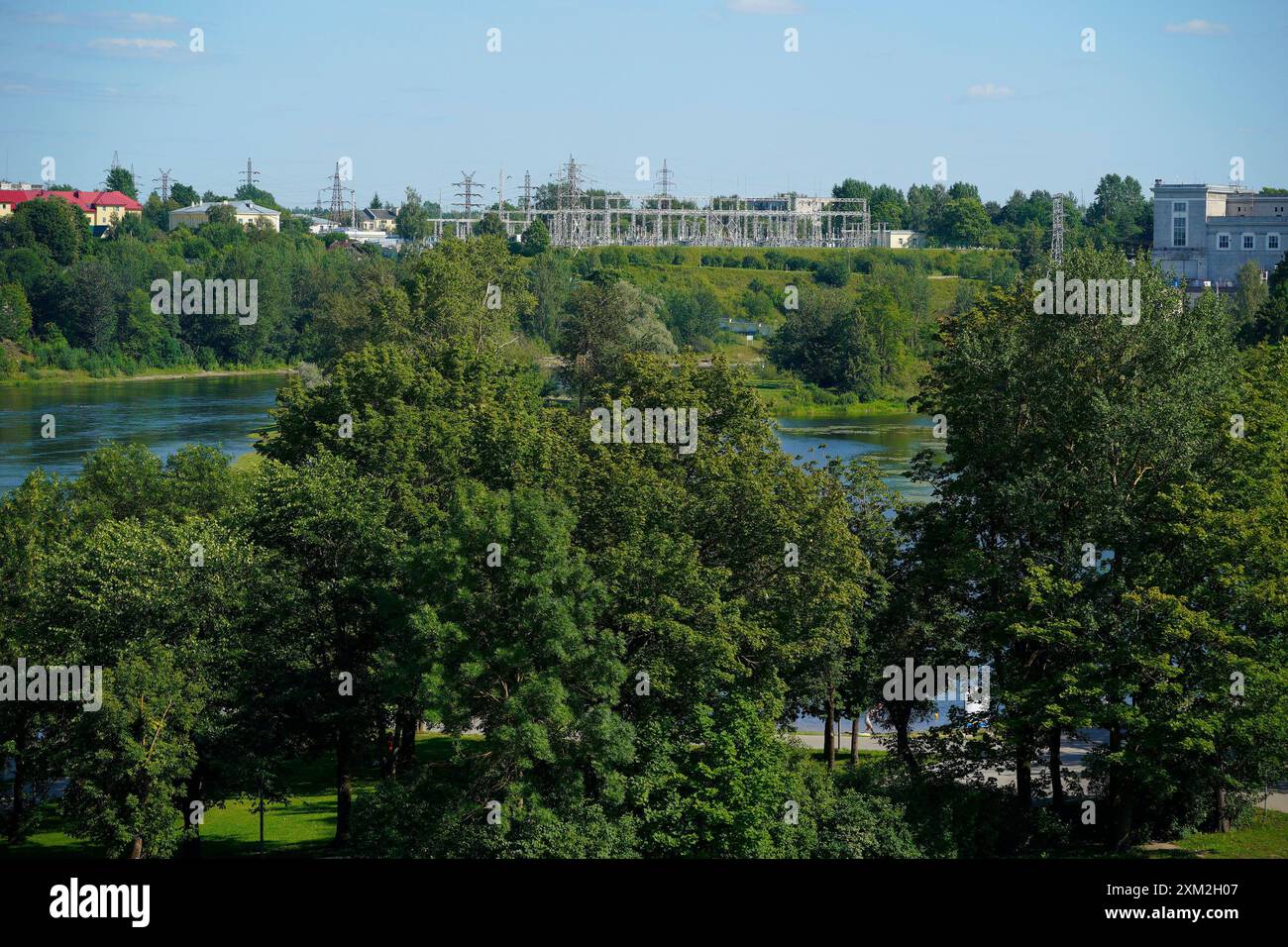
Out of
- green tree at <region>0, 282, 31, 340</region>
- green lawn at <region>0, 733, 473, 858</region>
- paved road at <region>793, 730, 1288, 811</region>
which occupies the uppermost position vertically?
green tree at <region>0, 282, 31, 340</region>

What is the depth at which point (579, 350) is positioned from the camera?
62.4m

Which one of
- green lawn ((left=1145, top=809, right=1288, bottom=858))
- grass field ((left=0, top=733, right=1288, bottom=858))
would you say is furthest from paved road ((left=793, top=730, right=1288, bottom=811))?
green lawn ((left=1145, top=809, right=1288, bottom=858))

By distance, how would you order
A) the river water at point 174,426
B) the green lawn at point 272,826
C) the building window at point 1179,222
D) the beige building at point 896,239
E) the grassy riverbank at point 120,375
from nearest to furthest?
the green lawn at point 272,826 < the river water at point 174,426 < the grassy riverbank at point 120,375 < the building window at point 1179,222 < the beige building at point 896,239

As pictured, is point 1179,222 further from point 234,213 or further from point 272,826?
point 272,826

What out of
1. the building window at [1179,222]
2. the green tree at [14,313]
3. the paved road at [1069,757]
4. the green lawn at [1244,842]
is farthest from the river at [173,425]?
the building window at [1179,222]

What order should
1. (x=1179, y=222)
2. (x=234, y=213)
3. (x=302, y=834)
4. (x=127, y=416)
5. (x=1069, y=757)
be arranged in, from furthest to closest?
(x=234, y=213)
(x=1179, y=222)
(x=127, y=416)
(x=1069, y=757)
(x=302, y=834)

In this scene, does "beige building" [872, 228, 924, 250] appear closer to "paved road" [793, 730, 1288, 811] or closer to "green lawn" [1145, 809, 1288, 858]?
"paved road" [793, 730, 1288, 811]

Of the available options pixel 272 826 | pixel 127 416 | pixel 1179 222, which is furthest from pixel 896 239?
pixel 272 826

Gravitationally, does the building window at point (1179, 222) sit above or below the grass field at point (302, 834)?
above

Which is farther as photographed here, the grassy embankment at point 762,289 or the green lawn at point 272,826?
the grassy embankment at point 762,289

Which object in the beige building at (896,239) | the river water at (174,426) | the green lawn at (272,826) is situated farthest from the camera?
the beige building at (896,239)

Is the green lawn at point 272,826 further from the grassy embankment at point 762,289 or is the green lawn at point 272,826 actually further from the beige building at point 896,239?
the beige building at point 896,239
